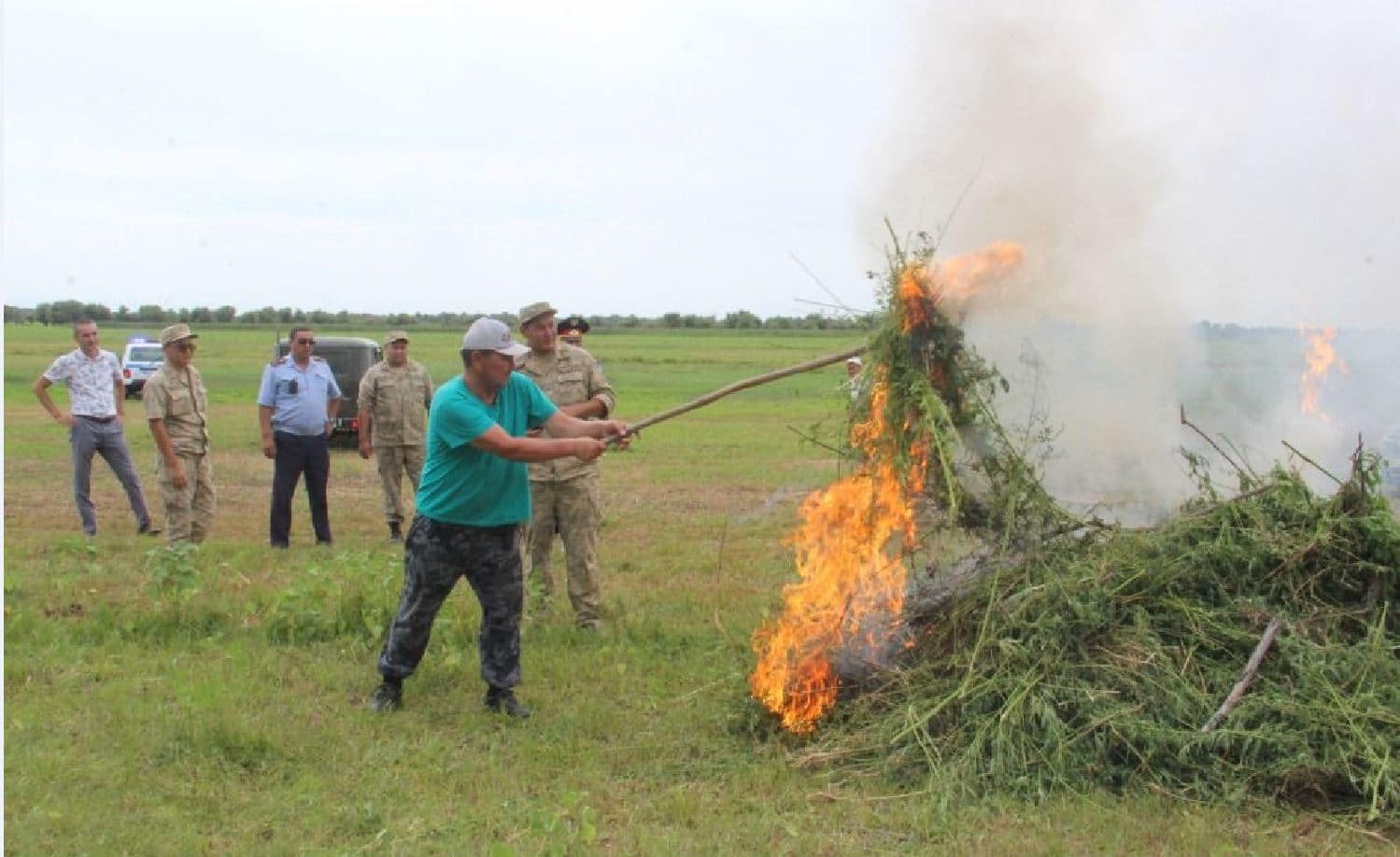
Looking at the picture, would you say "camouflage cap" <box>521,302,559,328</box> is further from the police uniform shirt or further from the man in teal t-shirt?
the police uniform shirt

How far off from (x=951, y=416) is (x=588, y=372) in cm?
293

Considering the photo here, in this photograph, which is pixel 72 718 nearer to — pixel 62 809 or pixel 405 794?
pixel 62 809

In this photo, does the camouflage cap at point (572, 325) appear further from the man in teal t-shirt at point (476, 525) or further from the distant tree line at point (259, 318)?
the distant tree line at point (259, 318)

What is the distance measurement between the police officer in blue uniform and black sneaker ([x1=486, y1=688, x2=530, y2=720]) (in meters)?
4.95

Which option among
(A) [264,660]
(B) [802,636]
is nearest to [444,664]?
(A) [264,660]

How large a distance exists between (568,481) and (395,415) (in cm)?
387

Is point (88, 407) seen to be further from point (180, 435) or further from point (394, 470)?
point (394, 470)

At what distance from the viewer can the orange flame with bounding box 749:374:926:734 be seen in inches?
217

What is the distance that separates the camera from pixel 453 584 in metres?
6.06

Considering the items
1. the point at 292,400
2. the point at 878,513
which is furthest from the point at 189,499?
the point at 878,513

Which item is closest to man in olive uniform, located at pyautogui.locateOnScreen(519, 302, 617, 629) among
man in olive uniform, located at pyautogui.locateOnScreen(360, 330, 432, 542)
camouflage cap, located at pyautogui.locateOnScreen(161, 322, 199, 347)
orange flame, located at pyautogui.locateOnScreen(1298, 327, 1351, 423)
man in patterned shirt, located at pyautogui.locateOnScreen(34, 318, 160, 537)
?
man in olive uniform, located at pyautogui.locateOnScreen(360, 330, 432, 542)

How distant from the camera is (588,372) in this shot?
7.73 metres

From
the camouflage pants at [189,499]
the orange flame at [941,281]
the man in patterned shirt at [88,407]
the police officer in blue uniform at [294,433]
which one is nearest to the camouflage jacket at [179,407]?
the camouflage pants at [189,499]

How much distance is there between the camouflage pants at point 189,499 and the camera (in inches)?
376
